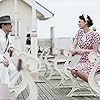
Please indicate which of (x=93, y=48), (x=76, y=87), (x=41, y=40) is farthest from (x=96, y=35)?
(x=41, y=40)

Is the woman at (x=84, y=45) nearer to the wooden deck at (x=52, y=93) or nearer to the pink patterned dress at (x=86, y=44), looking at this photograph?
the pink patterned dress at (x=86, y=44)

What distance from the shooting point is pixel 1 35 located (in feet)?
20.4

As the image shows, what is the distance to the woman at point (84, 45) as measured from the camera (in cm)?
730

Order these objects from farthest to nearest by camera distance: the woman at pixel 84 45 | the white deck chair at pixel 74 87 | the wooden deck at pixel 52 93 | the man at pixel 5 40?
the white deck chair at pixel 74 87, the wooden deck at pixel 52 93, the woman at pixel 84 45, the man at pixel 5 40

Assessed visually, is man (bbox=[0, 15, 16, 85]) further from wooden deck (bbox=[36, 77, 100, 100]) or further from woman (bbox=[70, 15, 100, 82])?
wooden deck (bbox=[36, 77, 100, 100])

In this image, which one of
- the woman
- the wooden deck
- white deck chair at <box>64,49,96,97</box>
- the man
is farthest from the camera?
white deck chair at <box>64,49,96,97</box>

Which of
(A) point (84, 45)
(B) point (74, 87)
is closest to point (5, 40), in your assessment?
(A) point (84, 45)

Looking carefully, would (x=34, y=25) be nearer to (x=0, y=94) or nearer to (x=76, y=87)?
(x=76, y=87)

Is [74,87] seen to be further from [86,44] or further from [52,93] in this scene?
[86,44]

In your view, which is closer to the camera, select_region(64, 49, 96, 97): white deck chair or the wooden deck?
the wooden deck

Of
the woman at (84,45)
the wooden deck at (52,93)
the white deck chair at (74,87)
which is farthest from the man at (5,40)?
the white deck chair at (74,87)

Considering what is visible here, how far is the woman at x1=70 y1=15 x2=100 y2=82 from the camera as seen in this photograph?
7.30m

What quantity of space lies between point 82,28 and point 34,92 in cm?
325

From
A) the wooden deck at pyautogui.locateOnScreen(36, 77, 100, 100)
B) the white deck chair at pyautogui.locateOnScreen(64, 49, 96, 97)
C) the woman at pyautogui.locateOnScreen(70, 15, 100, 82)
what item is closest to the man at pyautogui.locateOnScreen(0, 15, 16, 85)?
the woman at pyautogui.locateOnScreen(70, 15, 100, 82)
